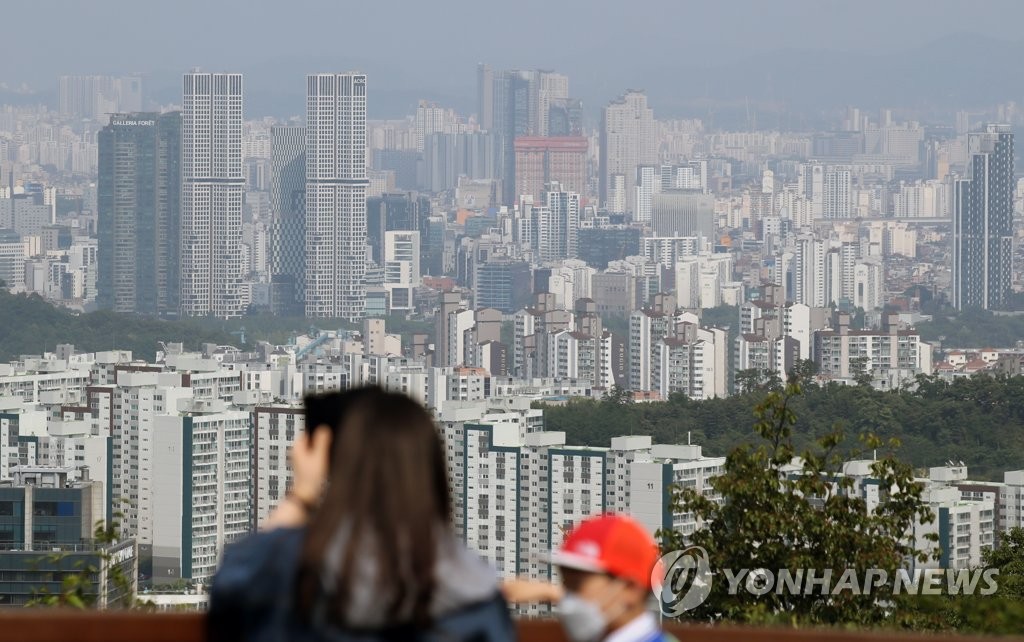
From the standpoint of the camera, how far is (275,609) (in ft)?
3.24

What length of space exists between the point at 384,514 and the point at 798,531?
7.34 feet

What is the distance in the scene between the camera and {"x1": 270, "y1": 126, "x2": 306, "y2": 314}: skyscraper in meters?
49.1

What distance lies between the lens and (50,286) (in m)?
46.7

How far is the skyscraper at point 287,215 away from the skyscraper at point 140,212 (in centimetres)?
259

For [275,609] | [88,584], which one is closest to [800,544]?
[88,584]

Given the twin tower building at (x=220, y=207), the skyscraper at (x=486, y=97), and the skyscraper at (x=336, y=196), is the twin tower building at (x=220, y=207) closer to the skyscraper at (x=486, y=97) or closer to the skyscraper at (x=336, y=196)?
the skyscraper at (x=336, y=196)

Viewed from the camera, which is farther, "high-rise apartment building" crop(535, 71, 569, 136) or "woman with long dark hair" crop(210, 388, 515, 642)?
"high-rise apartment building" crop(535, 71, 569, 136)

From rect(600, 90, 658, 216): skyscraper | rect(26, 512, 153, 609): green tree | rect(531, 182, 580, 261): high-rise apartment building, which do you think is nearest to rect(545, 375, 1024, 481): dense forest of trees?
rect(26, 512, 153, 609): green tree

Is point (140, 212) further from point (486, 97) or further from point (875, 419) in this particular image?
point (875, 419)

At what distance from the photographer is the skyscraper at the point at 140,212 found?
157ft

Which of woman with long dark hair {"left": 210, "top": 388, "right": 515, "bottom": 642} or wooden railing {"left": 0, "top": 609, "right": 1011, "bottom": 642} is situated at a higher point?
woman with long dark hair {"left": 210, "top": 388, "right": 515, "bottom": 642}

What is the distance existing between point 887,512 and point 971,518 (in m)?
7.80

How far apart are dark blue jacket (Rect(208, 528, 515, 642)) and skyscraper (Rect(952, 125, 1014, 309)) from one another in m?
Answer: 45.1

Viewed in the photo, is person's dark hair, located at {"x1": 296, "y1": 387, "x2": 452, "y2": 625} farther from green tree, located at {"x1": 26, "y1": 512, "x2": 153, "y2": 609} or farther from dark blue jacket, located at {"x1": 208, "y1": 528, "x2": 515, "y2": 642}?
green tree, located at {"x1": 26, "y1": 512, "x2": 153, "y2": 609}
